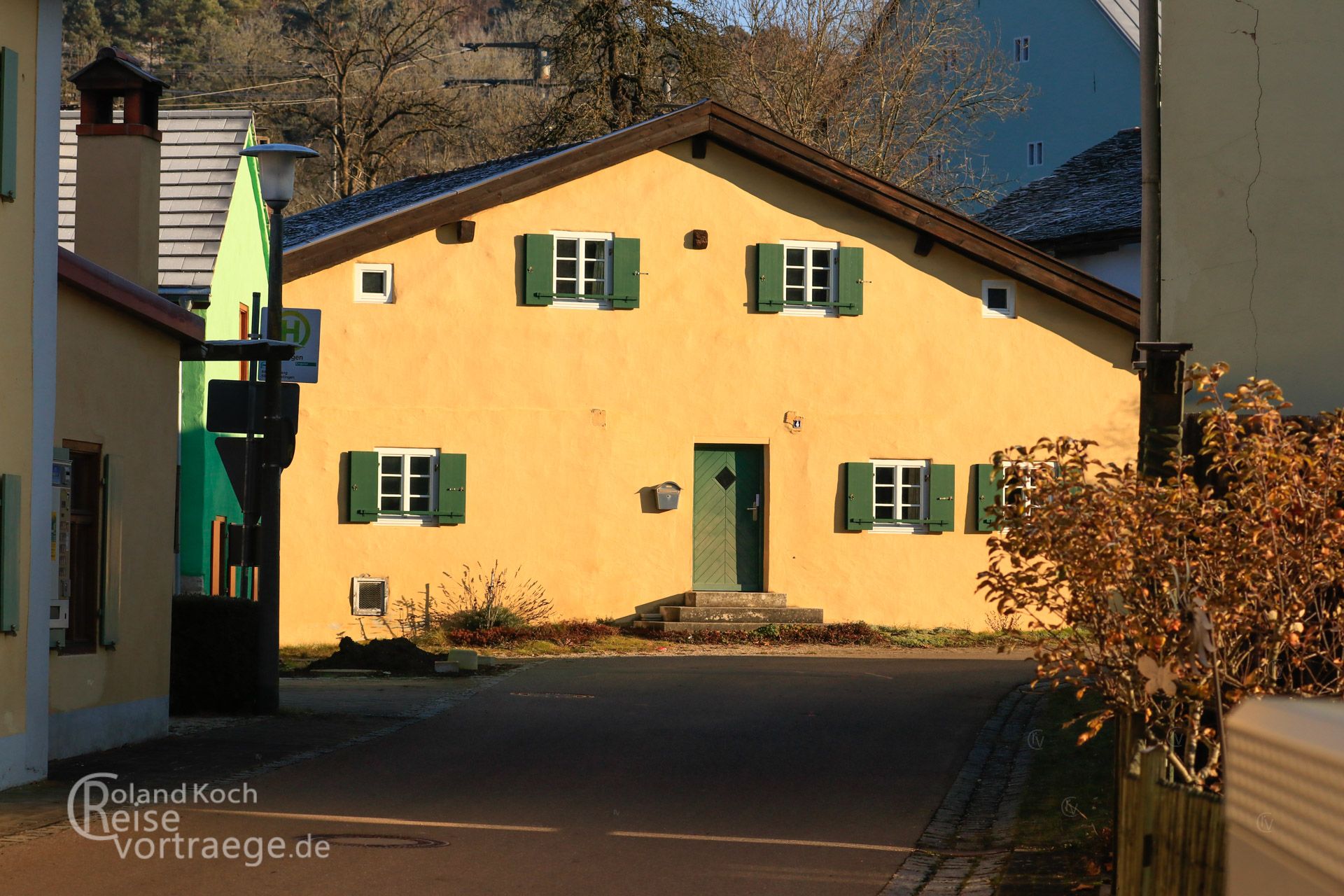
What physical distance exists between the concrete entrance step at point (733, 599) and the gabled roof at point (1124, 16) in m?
19.1

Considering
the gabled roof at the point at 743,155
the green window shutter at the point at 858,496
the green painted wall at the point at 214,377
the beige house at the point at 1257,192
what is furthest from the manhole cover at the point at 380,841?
the green window shutter at the point at 858,496

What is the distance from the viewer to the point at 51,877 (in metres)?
7.12

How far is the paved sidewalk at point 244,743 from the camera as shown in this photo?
357 inches

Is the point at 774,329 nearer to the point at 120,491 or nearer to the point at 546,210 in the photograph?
the point at 546,210

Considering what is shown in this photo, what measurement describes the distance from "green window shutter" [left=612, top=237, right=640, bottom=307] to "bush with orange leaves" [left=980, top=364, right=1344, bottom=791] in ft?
50.4

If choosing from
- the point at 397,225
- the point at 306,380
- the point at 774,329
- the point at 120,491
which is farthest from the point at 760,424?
the point at 120,491

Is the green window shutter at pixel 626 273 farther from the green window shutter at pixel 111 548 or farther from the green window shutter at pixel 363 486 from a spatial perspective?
the green window shutter at pixel 111 548

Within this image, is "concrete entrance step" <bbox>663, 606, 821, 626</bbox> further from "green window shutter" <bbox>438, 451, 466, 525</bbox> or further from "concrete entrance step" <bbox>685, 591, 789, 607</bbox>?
"green window shutter" <bbox>438, 451, 466, 525</bbox>

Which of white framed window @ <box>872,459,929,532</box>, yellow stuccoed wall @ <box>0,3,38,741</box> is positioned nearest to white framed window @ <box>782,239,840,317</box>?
white framed window @ <box>872,459,929,532</box>

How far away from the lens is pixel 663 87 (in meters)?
34.5

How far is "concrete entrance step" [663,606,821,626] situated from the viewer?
71.8 feet

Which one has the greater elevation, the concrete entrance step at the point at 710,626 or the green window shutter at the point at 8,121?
the green window shutter at the point at 8,121

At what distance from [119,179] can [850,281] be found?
11.6 metres

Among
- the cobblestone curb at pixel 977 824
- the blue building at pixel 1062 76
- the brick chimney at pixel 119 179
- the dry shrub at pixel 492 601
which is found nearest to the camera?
the cobblestone curb at pixel 977 824
